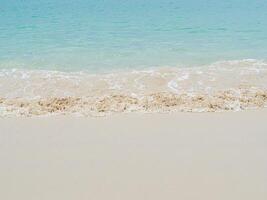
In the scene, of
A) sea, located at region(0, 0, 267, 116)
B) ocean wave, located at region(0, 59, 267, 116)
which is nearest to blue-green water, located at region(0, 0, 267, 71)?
sea, located at region(0, 0, 267, 116)

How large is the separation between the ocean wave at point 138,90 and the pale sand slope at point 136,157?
542 millimetres

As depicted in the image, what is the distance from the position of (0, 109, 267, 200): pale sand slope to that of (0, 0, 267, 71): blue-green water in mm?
4629

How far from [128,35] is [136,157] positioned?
983 cm

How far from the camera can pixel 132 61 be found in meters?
11.4

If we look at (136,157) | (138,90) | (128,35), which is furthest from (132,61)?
(136,157)

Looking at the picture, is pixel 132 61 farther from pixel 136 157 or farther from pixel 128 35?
pixel 136 157

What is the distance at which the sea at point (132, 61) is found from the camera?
7512 mm

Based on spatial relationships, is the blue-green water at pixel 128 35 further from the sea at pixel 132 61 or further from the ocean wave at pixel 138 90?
the ocean wave at pixel 138 90

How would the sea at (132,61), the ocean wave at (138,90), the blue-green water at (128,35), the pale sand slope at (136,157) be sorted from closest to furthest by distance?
the pale sand slope at (136,157)
the ocean wave at (138,90)
the sea at (132,61)
the blue-green water at (128,35)

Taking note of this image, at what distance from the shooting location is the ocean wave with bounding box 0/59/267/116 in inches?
282

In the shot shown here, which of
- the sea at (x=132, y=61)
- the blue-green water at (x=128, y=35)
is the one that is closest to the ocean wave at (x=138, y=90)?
the sea at (x=132, y=61)

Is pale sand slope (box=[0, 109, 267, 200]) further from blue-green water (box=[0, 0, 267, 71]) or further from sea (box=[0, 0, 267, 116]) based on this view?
blue-green water (box=[0, 0, 267, 71])

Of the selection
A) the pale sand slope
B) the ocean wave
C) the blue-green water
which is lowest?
the blue-green water

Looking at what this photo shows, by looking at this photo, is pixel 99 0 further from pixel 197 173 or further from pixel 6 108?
Answer: pixel 197 173
